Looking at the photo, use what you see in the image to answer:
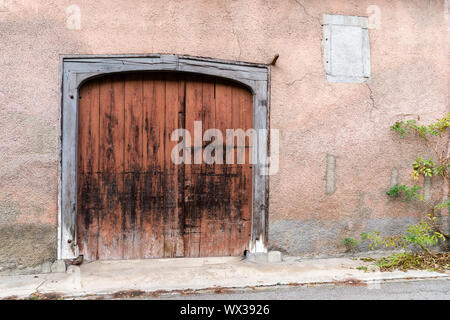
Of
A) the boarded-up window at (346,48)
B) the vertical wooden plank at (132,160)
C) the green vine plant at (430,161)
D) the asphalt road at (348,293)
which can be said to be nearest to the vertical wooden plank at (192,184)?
the vertical wooden plank at (132,160)

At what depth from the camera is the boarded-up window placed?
427 cm

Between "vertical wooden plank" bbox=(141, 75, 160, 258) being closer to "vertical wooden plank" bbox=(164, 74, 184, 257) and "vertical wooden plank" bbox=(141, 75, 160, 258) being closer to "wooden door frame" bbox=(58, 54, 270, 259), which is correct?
"vertical wooden plank" bbox=(164, 74, 184, 257)

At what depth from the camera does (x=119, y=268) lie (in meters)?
3.85

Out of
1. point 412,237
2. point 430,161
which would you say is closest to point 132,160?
point 412,237

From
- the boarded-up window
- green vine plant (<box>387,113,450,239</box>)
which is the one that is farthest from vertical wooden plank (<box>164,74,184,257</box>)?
green vine plant (<box>387,113,450,239</box>)

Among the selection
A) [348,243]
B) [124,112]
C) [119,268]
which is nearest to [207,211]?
[119,268]

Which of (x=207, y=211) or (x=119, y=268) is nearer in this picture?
(x=119, y=268)

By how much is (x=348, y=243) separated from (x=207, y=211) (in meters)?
1.77

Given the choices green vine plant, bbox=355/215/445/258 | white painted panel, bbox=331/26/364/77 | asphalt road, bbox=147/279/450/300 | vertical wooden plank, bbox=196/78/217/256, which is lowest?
asphalt road, bbox=147/279/450/300

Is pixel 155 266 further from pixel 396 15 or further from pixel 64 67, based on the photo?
pixel 396 15

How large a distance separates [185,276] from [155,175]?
1175 millimetres

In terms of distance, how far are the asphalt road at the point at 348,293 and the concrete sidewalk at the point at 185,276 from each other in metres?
0.07

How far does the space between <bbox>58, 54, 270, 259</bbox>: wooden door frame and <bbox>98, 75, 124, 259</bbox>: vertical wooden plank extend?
9.9 inches
